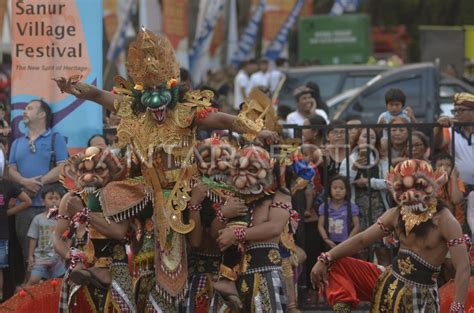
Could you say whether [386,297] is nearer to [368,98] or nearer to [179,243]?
[179,243]

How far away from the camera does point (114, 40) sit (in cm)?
2586

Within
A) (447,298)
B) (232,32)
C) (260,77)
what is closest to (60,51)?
(447,298)

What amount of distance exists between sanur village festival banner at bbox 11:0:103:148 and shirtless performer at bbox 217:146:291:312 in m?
2.92

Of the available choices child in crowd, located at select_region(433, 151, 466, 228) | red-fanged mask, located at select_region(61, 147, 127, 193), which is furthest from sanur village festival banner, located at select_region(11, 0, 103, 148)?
child in crowd, located at select_region(433, 151, 466, 228)

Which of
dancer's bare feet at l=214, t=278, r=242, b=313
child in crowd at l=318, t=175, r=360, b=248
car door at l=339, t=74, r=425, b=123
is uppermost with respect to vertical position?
car door at l=339, t=74, r=425, b=123

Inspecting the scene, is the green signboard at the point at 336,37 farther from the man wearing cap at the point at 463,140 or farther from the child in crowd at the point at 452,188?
the child in crowd at the point at 452,188

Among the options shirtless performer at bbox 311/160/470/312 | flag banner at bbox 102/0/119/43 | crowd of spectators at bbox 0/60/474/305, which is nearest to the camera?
shirtless performer at bbox 311/160/470/312

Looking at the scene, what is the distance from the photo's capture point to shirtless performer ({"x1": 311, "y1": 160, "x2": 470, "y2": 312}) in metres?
8.74

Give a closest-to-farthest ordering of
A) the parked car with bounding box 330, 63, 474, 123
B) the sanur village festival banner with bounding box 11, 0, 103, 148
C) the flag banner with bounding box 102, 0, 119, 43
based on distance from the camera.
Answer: the sanur village festival banner with bounding box 11, 0, 103, 148 < the parked car with bounding box 330, 63, 474, 123 < the flag banner with bounding box 102, 0, 119, 43

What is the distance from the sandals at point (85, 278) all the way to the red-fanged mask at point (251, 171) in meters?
1.31

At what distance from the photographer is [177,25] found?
941 inches

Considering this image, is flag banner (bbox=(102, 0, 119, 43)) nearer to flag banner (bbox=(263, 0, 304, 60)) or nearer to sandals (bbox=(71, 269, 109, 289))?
flag banner (bbox=(263, 0, 304, 60))

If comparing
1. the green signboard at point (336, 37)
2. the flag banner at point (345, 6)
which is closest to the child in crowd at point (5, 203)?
the green signboard at point (336, 37)

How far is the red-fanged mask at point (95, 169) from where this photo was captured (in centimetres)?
945
